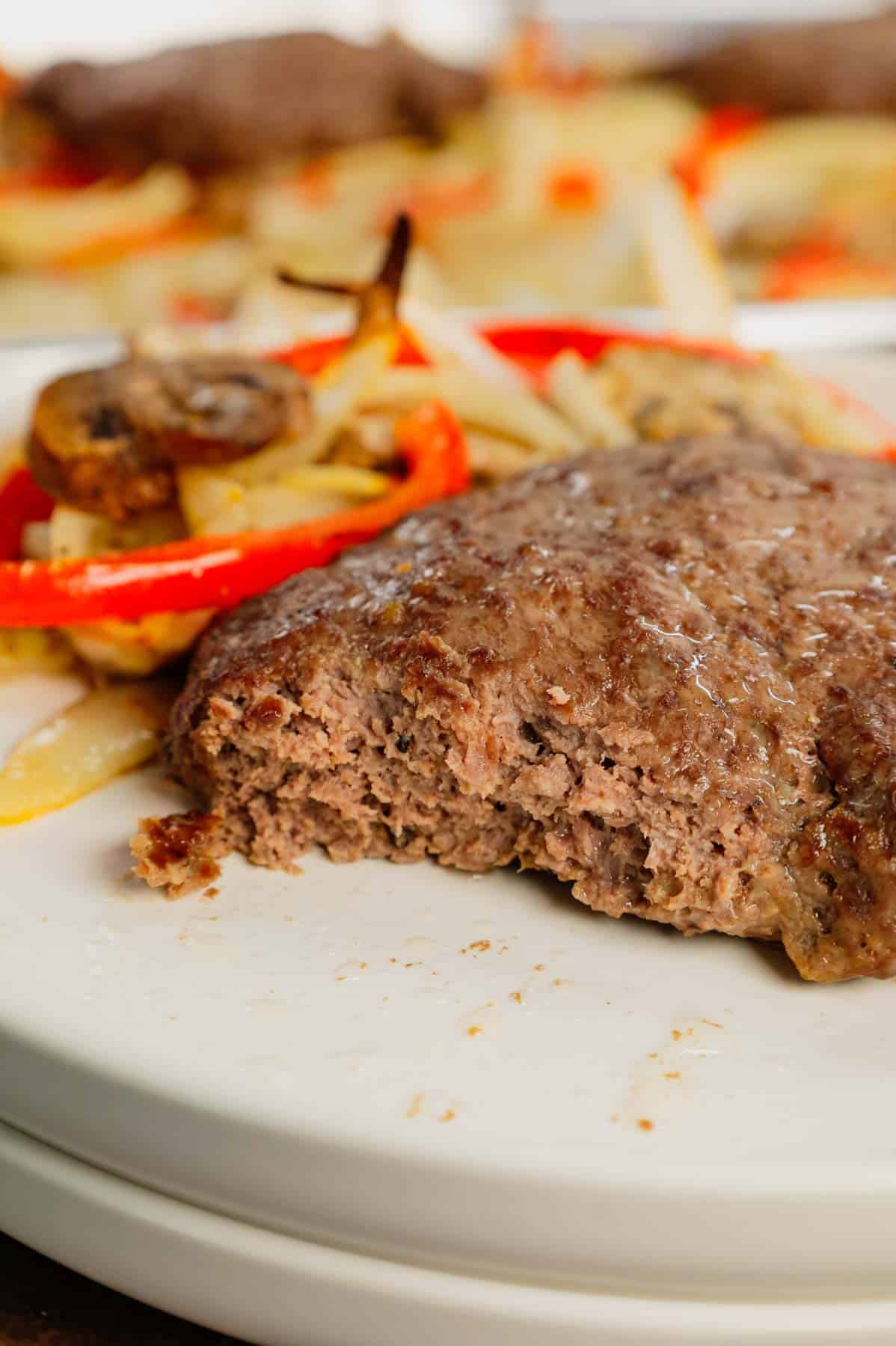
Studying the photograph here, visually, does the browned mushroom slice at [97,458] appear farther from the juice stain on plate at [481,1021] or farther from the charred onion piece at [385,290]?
the juice stain on plate at [481,1021]

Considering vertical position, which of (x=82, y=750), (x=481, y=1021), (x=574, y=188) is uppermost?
(x=574, y=188)

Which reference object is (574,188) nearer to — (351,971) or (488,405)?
(488,405)

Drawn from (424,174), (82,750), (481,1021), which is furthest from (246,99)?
(481,1021)

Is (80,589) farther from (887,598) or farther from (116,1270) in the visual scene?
(887,598)

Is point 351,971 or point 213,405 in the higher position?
point 213,405

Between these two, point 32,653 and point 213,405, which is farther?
point 213,405

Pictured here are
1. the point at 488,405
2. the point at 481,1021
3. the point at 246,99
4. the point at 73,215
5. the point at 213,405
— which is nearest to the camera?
the point at 481,1021
